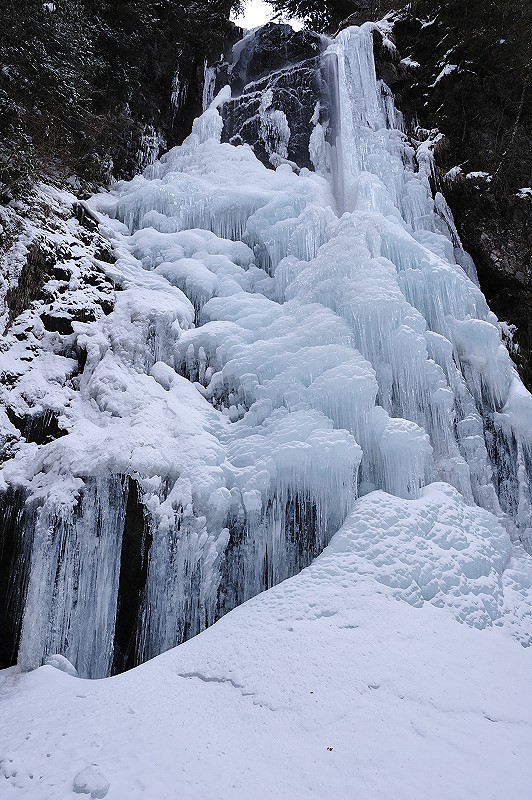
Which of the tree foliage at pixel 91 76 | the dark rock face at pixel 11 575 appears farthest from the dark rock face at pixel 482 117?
the dark rock face at pixel 11 575

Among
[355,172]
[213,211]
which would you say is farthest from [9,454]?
[355,172]

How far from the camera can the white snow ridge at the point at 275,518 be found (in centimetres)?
327

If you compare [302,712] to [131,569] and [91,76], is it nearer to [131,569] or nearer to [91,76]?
[131,569]

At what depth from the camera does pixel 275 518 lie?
548cm

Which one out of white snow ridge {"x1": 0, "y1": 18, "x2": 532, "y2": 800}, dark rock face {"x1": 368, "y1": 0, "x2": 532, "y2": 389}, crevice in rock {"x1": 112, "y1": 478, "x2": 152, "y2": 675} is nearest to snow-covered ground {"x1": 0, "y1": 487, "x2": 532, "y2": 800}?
white snow ridge {"x1": 0, "y1": 18, "x2": 532, "y2": 800}

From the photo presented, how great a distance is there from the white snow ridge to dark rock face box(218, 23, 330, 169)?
2.75 metres

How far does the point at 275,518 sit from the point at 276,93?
9.93 meters

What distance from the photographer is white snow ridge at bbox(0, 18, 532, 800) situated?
3273mm

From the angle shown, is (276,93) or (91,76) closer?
(91,76)

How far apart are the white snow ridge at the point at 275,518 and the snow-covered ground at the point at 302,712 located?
0.7 inches

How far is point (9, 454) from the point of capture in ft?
17.5

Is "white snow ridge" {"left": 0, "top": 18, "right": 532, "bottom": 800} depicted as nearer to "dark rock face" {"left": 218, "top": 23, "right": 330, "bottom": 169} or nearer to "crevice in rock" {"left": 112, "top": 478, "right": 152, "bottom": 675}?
"crevice in rock" {"left": 112, "top": 478, "right": 152, "bottom": 675}

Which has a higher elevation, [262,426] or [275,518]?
[262,426]

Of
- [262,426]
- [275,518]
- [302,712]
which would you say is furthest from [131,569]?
[302,712]
